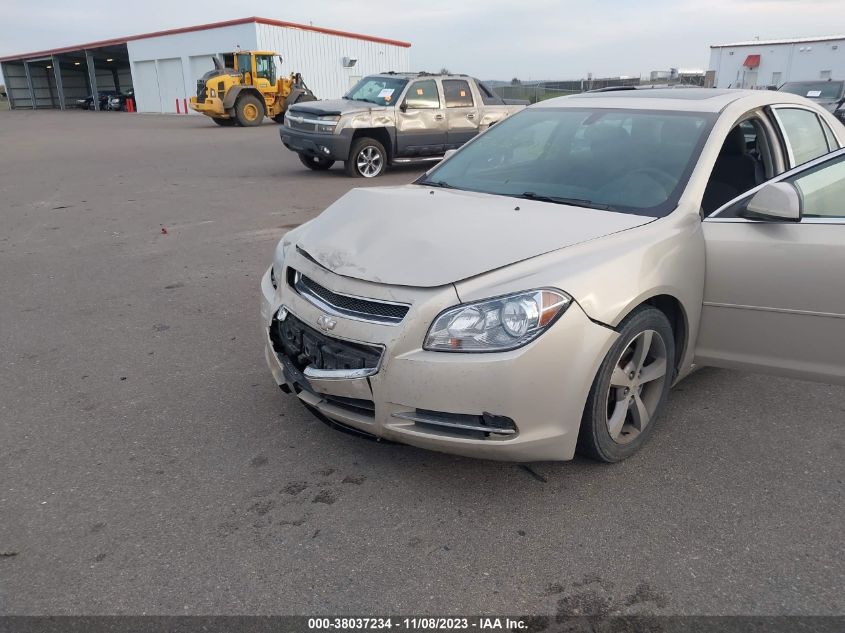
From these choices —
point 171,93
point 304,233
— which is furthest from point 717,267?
point 171,93

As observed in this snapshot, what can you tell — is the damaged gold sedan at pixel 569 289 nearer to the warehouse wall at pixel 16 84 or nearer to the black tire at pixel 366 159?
the black tire at pixel 366 159

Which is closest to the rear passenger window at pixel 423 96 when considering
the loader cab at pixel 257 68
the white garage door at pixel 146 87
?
the loader cab at pixel 257 68

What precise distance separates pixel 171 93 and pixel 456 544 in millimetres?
43637

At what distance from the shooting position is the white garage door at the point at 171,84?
39.6 metres

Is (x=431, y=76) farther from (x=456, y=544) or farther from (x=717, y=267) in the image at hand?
(x=456, y=544)

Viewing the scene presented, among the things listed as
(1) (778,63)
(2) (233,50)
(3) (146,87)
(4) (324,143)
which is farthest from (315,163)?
(3) (146,87)

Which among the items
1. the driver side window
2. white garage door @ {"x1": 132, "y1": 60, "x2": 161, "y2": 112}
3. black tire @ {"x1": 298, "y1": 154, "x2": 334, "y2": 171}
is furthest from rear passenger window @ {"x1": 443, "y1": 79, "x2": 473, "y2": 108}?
white garage door @ {"x1": 132, "y1": 60, "x2": 161, "y2": 112}

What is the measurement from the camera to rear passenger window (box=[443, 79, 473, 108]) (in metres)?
13.0

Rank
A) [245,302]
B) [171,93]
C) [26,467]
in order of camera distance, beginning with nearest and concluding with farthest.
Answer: [26,467] < [245,302] < [171,93]

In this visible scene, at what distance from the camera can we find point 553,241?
9.24 ft

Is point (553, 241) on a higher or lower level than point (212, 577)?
higher

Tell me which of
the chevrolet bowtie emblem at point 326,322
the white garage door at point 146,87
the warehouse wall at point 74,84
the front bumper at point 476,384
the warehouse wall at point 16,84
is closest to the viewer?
the front bumper at point 476,384

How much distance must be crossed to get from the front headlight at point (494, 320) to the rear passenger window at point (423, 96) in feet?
34.9

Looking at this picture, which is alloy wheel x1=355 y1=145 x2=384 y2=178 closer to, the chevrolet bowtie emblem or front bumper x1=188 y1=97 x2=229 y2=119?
the chevrolet bowtie emblem
